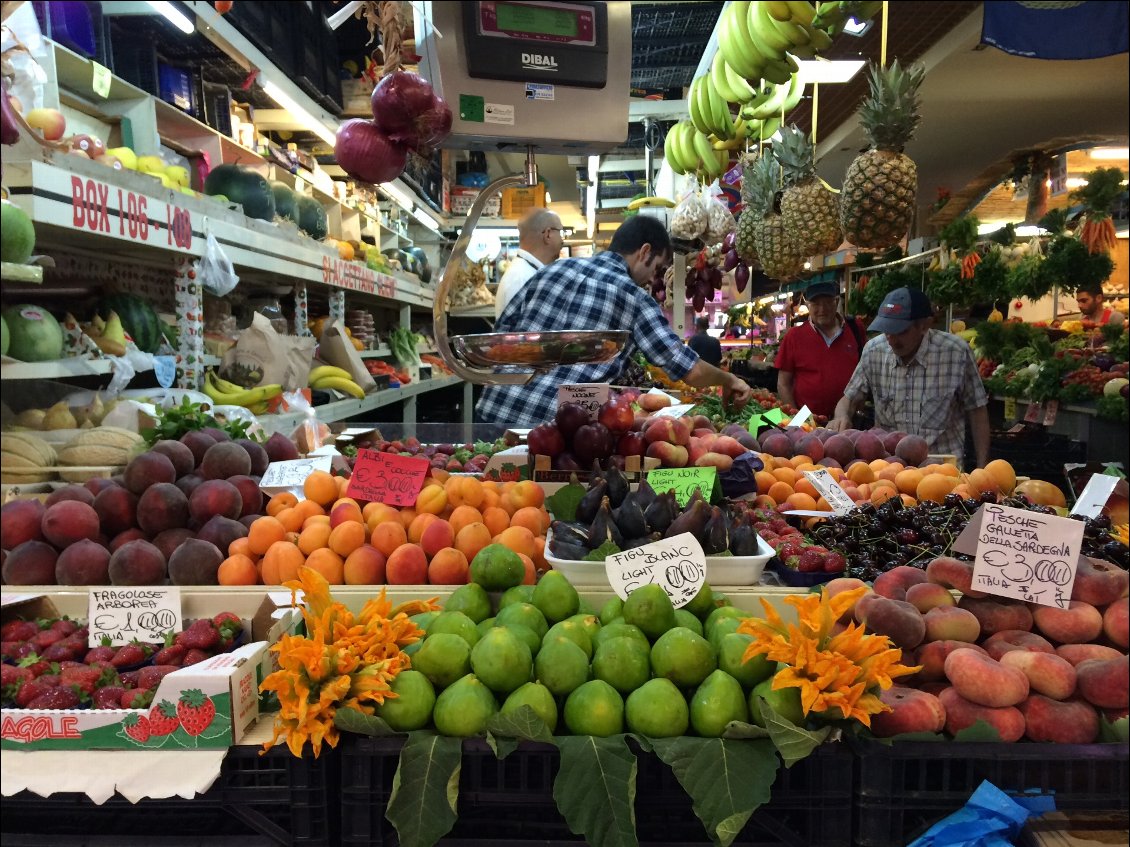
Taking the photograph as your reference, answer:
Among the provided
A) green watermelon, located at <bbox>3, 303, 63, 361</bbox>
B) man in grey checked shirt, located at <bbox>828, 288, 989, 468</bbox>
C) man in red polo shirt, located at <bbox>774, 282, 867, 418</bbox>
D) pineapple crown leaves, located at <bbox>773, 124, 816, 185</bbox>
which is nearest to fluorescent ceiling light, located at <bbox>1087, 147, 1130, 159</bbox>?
man in red polo shirt, located at <bbox>774, 282, 867, 418</bbox>

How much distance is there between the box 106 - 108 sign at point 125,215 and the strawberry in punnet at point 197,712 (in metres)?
1.99

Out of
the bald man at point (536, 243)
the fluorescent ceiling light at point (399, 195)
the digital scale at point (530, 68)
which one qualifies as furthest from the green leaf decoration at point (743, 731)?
the fluorescent ceiling light at point (399, 195)

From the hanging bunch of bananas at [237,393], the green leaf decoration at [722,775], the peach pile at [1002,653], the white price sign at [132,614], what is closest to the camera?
the green leaf decoration at [722,775]

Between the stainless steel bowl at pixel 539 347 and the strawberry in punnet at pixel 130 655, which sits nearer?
the strawberry in punnet at pixel 130 655

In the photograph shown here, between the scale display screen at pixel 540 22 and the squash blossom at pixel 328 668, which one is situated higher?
the scale display screen at pixel 540 22

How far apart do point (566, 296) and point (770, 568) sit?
2043 mm

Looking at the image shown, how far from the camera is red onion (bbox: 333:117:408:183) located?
1.98 metres

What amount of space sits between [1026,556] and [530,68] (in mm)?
1470

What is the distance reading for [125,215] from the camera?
9.30 feet

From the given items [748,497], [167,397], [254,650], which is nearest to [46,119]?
[167,397]

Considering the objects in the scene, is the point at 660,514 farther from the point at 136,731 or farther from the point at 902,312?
the point at 902,312

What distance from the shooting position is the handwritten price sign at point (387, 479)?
6.36 ft

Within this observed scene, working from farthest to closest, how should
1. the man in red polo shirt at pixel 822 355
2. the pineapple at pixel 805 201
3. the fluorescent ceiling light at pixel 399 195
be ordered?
1. the fluorescent ceiling light at pixel 399 195
2. the man in red polo shirt at pixel 822 355
3. the pineapple at pixel 805 201

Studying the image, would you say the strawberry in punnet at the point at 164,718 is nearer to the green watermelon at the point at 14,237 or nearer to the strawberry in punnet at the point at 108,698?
the strawberry in punnet at the point at 108,698
